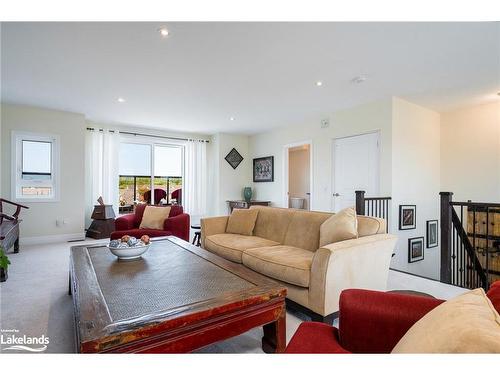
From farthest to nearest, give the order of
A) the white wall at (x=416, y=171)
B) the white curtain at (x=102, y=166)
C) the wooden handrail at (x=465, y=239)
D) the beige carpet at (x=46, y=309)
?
the white curtain at (x=102, y=166) < the white wall at (x=416, y=171) < the wooden handrail at (x=465, y=239) < the beige carpet at (x=46, y=309)

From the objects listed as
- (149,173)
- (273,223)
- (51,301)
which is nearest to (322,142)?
(273,223)

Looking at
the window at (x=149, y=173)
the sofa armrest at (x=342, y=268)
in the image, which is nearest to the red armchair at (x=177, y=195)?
the window at (x=149, y=173)

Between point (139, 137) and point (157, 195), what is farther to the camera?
point (157, 195)

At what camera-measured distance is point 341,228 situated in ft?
7.17

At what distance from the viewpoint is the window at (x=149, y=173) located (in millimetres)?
5938

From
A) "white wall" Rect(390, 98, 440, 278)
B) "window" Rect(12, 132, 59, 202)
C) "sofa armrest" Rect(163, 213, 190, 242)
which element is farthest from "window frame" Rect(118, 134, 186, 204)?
"white wall" Rect(390, 98, 440, 278)

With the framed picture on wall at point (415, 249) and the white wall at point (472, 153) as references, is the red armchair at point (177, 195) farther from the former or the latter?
the white wall at point (472, 153)

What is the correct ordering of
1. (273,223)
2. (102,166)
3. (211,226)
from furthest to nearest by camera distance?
(102,166) → (211,226) → (273,223)

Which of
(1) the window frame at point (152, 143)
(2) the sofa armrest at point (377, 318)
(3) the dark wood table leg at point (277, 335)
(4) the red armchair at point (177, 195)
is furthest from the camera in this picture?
(4) the red armchair at point (177, 195)

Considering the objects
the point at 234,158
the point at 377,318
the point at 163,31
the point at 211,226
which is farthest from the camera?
the point at 234,158

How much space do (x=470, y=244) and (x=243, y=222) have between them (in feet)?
9.59

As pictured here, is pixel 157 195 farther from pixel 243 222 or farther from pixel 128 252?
pixel 128 252

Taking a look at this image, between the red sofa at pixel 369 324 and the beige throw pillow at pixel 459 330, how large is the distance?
0.23 m
